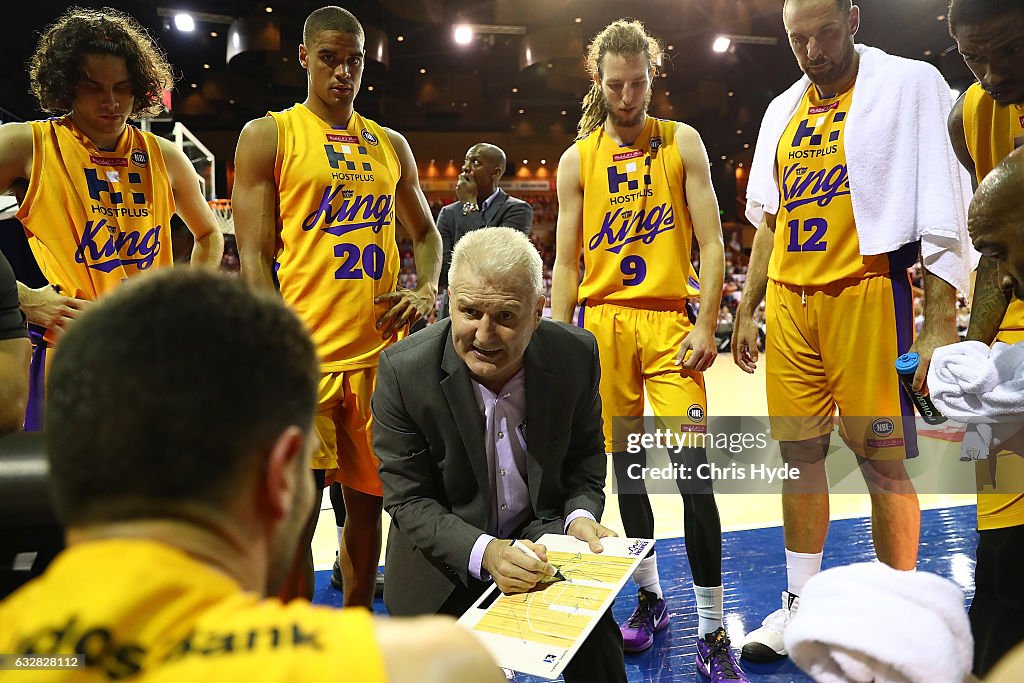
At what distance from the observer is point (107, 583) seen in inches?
23.2

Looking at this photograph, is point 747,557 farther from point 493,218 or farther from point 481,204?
point 481,204

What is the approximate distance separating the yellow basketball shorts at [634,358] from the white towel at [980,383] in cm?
118

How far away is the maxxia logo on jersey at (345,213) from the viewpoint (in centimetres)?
257

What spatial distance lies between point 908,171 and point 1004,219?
3.80 feet

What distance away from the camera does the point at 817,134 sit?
8.67ft

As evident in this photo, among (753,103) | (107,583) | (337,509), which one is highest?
(753,103)

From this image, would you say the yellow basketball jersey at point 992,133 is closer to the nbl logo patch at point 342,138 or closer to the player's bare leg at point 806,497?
the player's bare leg at point 806,497

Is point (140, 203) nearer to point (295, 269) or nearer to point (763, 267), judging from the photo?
point (295, 269)

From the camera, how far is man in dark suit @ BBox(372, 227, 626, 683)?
184cm

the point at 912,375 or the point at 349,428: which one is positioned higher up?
the point at 912,375

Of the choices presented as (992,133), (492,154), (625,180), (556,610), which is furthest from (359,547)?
(492,154)

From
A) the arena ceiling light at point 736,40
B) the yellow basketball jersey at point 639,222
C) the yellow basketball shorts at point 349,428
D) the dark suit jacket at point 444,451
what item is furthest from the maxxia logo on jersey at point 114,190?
the arena ceiling light at point 736,40

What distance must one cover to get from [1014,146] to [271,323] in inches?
80.5

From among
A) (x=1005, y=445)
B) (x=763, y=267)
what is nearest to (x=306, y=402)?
(x=1005, y=445)
